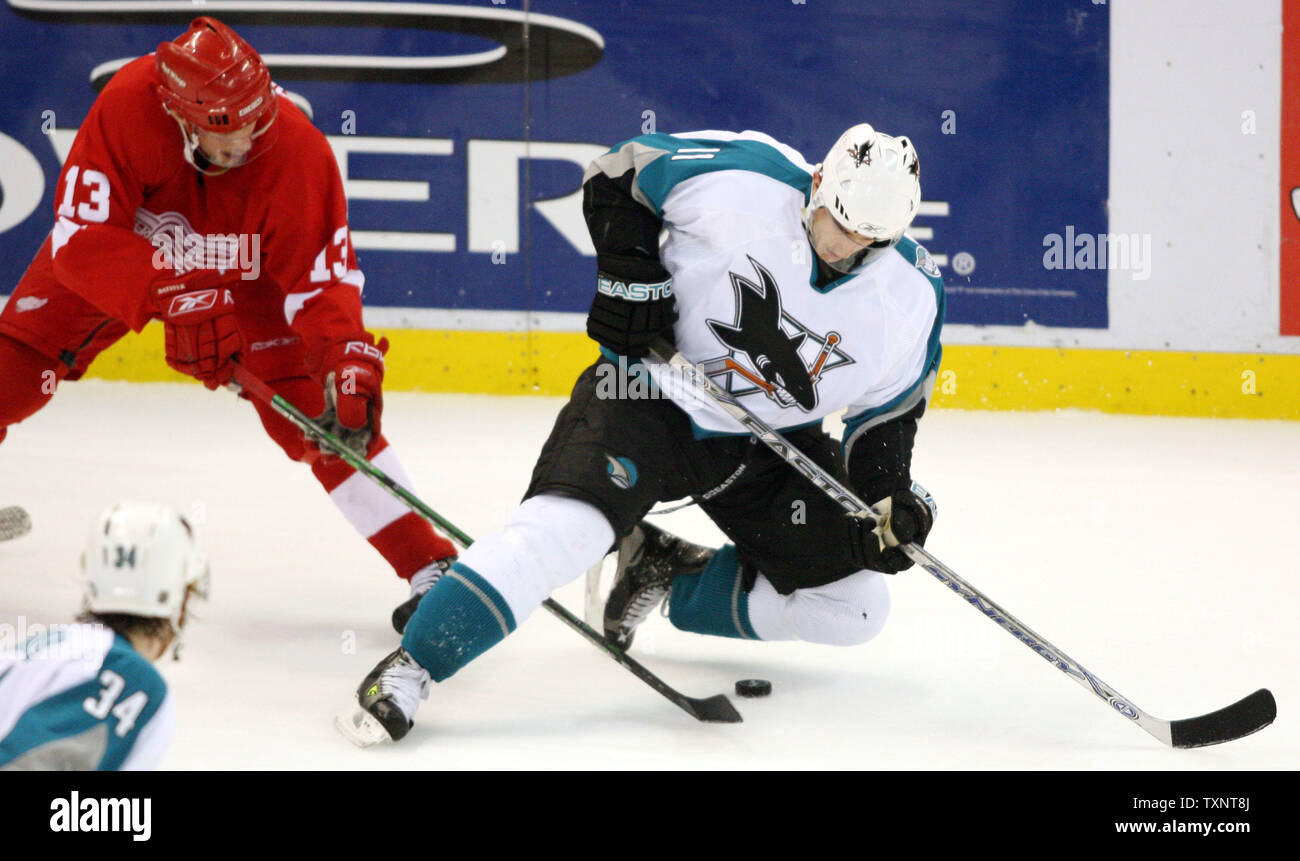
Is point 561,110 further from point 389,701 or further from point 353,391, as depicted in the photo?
point 389,701

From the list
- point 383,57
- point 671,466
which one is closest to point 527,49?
point 383,57

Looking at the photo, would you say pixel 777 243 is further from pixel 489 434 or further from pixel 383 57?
pixel 383 57

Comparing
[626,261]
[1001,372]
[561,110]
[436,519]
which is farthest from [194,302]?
[1001,372]

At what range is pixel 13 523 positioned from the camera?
3260 millimetres

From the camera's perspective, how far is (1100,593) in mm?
3285

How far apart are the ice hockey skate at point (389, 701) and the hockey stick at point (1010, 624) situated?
653mm

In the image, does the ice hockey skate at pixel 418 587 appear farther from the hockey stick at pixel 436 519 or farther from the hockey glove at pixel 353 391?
the hockey glove at pixel 353 391

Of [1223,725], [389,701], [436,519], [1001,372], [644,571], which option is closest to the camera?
[389,701]

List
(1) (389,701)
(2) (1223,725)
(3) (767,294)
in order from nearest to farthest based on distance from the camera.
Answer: (1) (389,701) < (2) (1223,725) < (3) (767,294)

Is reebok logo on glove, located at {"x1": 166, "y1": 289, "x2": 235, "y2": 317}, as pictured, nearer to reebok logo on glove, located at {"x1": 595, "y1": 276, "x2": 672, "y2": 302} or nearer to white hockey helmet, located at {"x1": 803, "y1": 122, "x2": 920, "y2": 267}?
reebok logo on glove, located at {"x1": 595, "y1": 276, "x2": 672, "y2": 302}

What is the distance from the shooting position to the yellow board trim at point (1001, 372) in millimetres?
5215

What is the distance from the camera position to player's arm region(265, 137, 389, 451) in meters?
2.70

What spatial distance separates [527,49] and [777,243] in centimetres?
311

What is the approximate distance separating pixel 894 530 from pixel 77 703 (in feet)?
4.58
